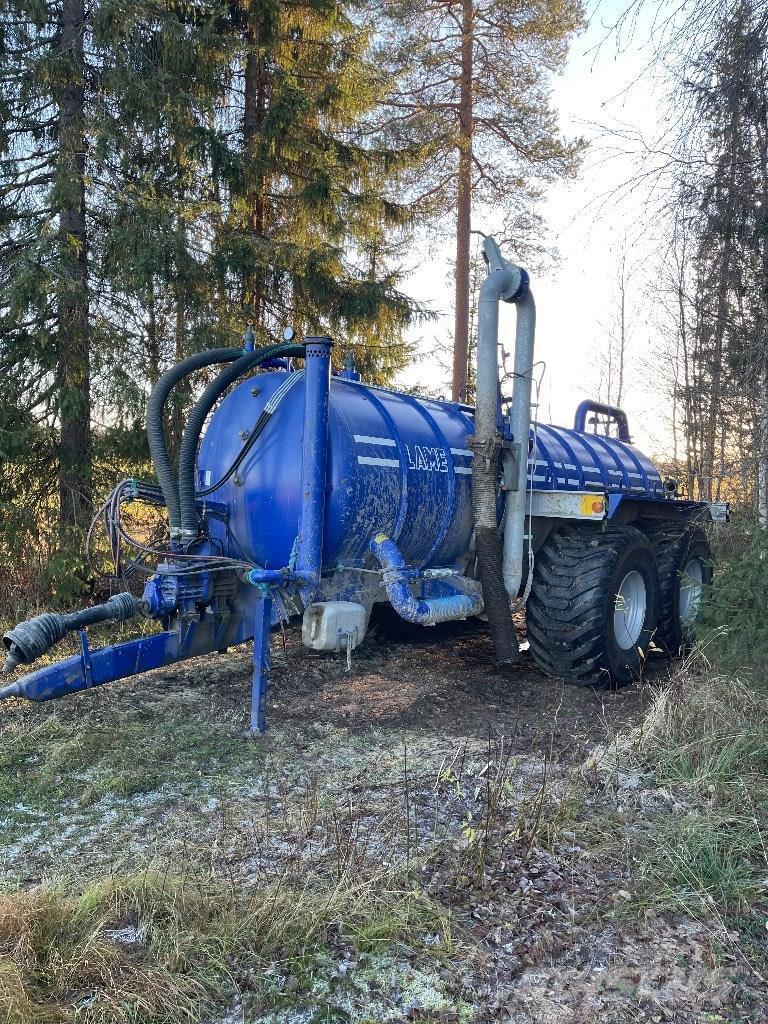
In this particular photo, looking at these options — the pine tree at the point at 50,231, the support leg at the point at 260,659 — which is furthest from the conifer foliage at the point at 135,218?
the support leg at the point at 260,659

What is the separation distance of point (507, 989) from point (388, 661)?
15.4ft

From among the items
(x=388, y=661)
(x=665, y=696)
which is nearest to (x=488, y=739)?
(x=665, y=696)

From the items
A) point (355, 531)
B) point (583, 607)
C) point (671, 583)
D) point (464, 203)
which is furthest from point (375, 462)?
point (464, 203)

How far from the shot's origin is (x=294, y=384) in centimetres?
533

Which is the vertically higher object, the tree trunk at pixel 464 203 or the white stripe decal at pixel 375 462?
the tree trunk at pixel 464 203

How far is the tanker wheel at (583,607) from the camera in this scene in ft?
20.5

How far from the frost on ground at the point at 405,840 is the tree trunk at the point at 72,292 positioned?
12.5 ft

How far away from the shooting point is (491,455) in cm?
610

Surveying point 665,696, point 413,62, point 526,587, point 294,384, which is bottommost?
point 665,696

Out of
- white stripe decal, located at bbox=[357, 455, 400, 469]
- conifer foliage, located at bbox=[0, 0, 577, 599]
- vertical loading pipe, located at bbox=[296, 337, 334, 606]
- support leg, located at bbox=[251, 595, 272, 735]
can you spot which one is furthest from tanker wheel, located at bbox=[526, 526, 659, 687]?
conifer foliage, located at bbox=[0, 0, 577, 599]

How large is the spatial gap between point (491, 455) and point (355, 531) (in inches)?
55.7

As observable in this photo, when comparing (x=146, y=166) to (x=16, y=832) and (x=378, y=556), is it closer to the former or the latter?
(x=378, y=556)

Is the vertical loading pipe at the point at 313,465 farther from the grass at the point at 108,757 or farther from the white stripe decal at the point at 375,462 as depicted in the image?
the grass at the point at 108,757

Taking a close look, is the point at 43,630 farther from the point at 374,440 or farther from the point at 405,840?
the point at 405,840
